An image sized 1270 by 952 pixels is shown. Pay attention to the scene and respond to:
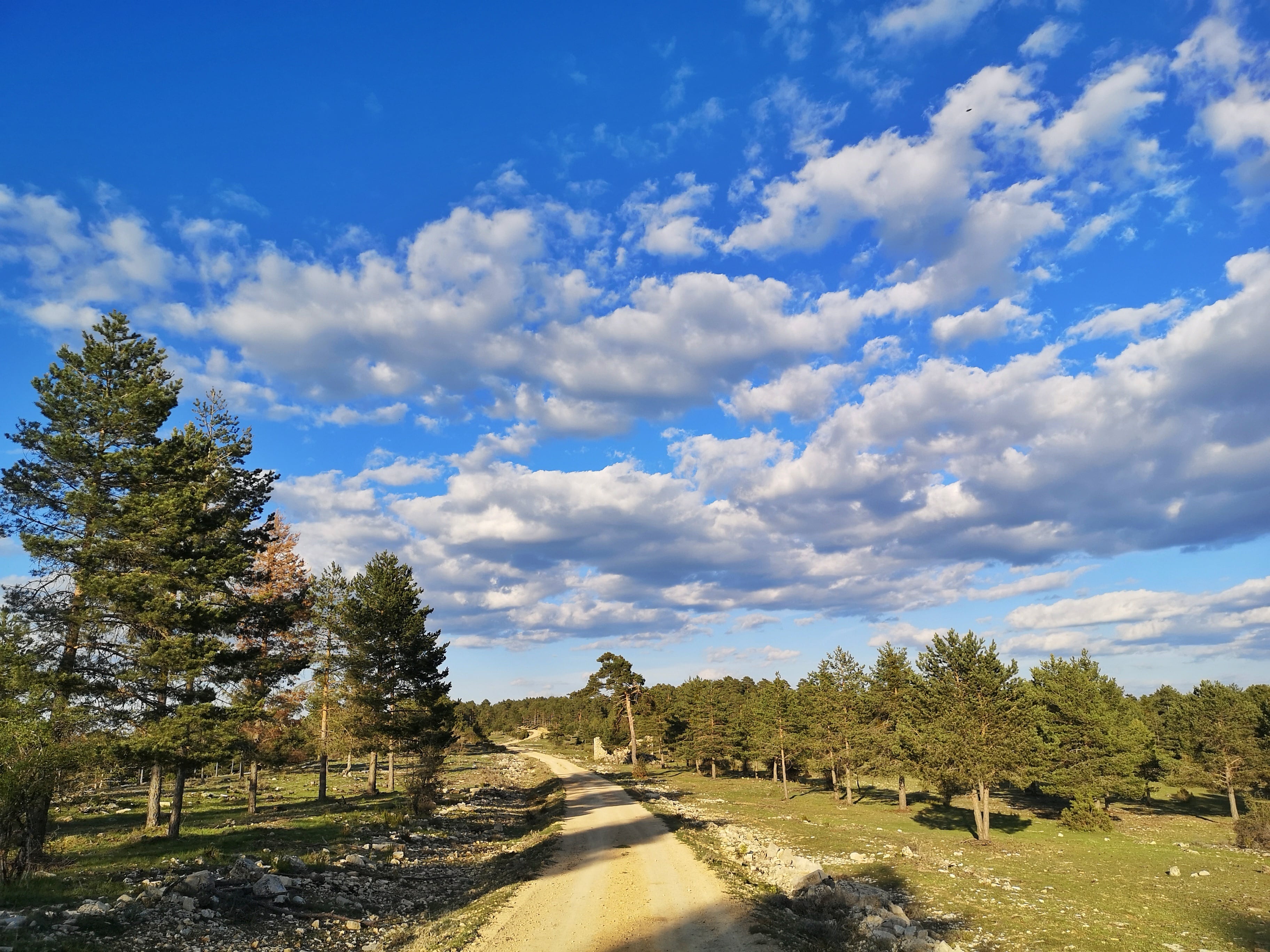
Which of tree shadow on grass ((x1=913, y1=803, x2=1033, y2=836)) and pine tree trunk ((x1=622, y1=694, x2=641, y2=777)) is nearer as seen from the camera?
tree shadow on grass ((x1=913, y1=803, x2=1033, y2=836))

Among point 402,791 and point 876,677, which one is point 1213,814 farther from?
point 402,791

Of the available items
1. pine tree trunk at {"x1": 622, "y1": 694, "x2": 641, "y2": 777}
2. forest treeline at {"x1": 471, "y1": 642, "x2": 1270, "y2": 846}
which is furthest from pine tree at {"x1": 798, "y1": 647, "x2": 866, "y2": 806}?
pine tree trunk at {"x1": 622, "y1": 694, "x2": 641, "y2": 777}

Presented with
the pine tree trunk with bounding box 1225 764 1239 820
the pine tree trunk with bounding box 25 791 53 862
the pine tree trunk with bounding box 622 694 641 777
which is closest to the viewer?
the pine tree trunk with bounding box 25 791 53 862

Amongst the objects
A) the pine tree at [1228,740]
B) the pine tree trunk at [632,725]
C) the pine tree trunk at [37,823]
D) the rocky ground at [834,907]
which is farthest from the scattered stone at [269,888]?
the pine tree at [1228,740]

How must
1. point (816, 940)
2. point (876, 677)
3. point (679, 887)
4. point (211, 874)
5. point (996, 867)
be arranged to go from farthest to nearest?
point (876, 677) → point (996, 867) → point (679, 887) → point (211, 874) → point (816, 940)

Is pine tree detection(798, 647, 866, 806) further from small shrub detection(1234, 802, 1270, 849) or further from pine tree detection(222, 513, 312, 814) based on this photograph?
pine tree detection(222, 513, 312, 814)

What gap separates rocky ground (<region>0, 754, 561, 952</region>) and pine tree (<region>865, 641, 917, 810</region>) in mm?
31672

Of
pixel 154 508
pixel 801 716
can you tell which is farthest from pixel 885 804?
pixel 154 508

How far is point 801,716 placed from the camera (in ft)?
213

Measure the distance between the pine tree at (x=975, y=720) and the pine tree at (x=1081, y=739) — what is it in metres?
5.79

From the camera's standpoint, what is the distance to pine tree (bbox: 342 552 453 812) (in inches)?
1411

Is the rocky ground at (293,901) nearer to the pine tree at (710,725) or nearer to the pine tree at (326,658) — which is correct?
the pine tree at (326,658)

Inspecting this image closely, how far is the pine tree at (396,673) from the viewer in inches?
1411

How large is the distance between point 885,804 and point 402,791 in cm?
4332
